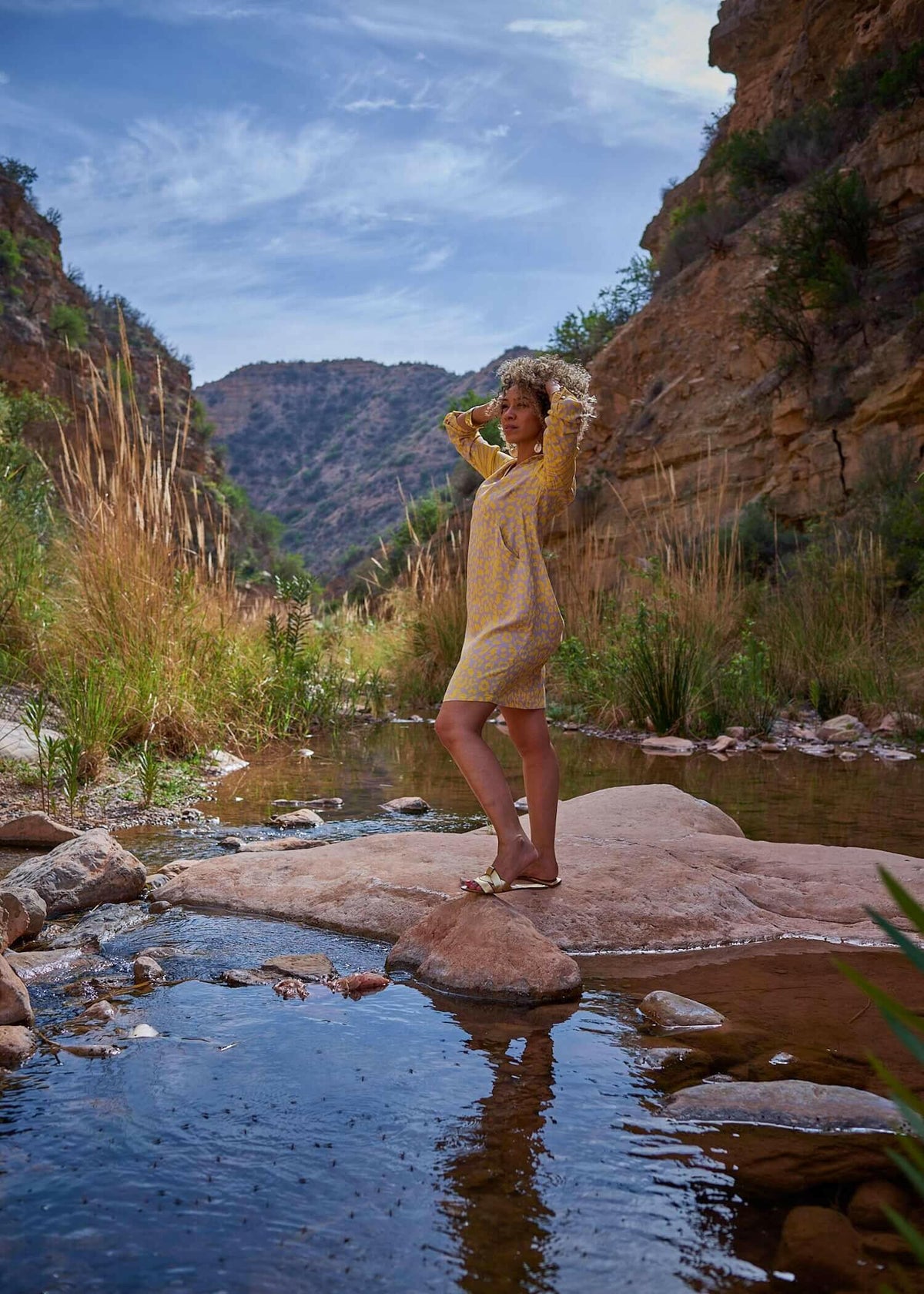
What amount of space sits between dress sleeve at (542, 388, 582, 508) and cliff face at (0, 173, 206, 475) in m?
20.0

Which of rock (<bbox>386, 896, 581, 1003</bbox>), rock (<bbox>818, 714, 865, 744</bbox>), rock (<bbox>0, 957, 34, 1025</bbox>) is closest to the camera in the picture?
rock (<bbox>0, 957, 34, 1025</bbox>)

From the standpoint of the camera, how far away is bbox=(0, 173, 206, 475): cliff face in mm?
25047

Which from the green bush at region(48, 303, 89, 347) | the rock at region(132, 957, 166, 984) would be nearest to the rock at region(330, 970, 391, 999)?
the rock at region(132, 957, 166, 984)

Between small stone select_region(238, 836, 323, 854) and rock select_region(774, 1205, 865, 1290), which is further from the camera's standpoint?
small stone select_region(238, 836, 323, 854)

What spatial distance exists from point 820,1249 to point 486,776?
4.89ft

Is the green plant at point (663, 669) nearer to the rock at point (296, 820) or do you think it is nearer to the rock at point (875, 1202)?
the rock at point (296, 820)

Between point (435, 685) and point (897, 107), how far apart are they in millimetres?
9578

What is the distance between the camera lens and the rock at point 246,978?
238 cm

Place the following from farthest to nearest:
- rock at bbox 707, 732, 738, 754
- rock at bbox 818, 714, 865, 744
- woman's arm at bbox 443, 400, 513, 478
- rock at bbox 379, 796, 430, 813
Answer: rock at bbox 818, 714, 865, 744 → rock at bbox 707, 732, 738, 754 → rock at bbox 379, 796, 430, 813 → woman's arm at bbox 443, 400, 513, 478

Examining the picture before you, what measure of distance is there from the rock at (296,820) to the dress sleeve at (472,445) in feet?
5.52

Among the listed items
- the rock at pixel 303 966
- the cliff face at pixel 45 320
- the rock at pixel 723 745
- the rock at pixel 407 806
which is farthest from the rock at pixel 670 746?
the cliff face at pixel 45 320

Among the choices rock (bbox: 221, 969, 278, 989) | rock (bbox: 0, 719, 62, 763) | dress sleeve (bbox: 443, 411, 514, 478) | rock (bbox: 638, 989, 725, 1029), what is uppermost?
dress sleeve (bbox: 443, 411, 514, 478)

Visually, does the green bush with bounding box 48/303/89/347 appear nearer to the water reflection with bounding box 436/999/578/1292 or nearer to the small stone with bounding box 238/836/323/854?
the small stone with bounding box 238/836/323/854

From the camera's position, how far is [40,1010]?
2191 mm
